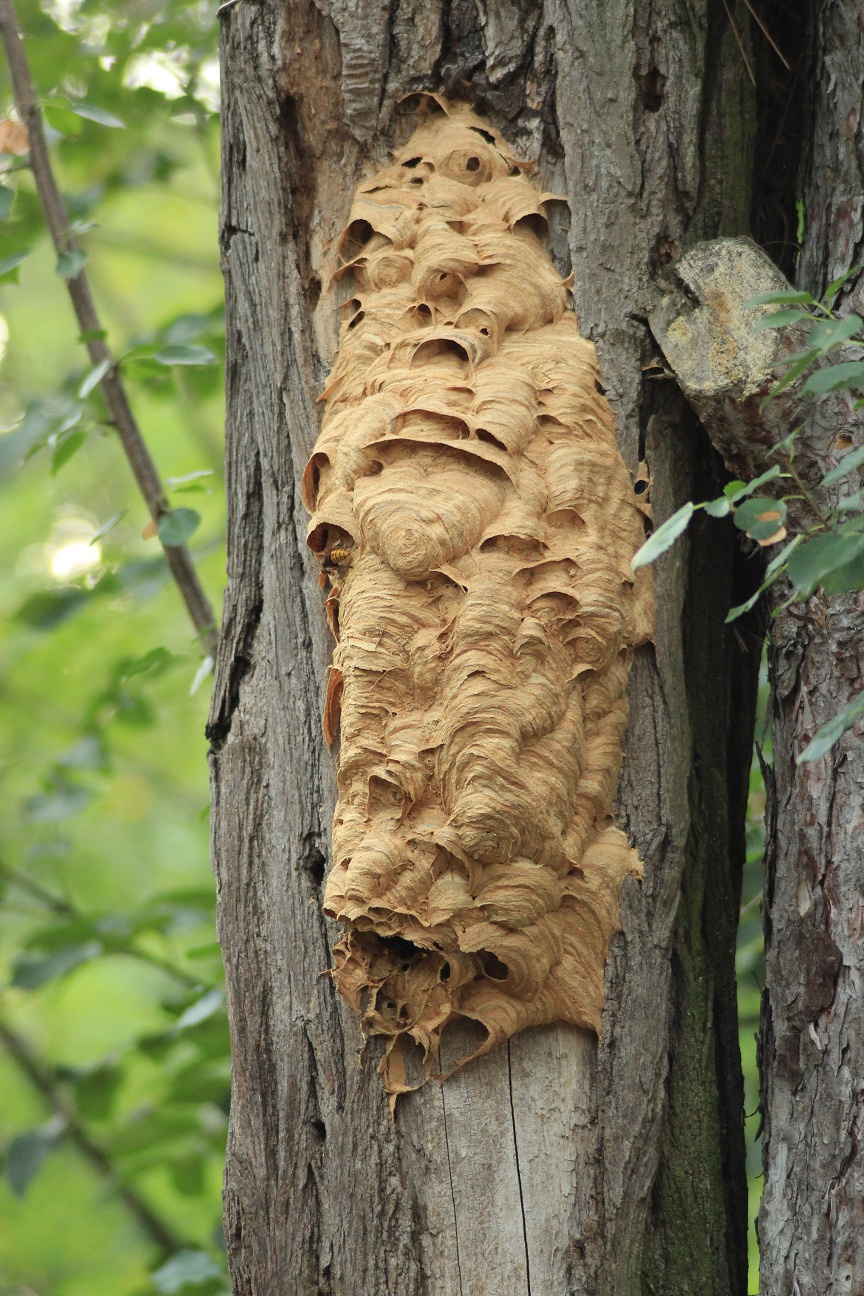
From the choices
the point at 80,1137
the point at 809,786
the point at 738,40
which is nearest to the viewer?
the point at 809,786

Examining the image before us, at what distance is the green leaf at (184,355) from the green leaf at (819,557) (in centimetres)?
208

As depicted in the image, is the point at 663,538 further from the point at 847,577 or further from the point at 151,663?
the point at 151,663

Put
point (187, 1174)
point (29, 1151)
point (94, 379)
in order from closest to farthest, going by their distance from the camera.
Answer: point (94, 379) < point (29, 1151) < point (187, 1174)

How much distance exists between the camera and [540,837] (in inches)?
76.5

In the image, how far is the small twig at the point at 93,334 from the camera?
3377mm

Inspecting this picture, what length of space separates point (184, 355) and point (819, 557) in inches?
86.4

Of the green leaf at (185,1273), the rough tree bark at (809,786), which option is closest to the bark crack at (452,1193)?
the rough tree bark at (809,786)

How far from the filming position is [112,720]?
399cm

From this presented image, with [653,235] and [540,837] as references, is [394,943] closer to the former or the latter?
[540,837]

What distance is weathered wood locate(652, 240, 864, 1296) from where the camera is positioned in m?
1.92

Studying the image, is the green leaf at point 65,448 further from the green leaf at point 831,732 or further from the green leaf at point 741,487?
the green leaf at point 831,732

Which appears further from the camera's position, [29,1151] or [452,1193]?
[29,1151]

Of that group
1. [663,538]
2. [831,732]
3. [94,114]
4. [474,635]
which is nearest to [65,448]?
[94,114]

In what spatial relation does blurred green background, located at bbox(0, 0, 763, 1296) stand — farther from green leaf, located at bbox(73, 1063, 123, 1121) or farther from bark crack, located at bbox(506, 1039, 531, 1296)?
bark crack, located at bbox(506, 1039, 531, 1296)
